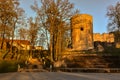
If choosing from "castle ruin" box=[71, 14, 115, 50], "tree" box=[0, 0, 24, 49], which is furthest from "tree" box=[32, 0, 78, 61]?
"castle ruin" box=[71, 14, 115, 50]

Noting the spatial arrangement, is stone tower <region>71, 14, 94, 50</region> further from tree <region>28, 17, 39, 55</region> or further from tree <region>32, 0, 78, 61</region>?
tree <region>32, 0, 78, 61</region>

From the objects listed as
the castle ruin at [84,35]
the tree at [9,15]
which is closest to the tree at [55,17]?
the tree at [9,15]

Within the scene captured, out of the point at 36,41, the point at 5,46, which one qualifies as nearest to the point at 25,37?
the point at 36,41

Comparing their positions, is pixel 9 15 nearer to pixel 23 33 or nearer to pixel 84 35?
pixel 23 33

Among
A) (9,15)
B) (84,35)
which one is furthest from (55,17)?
(84,35)

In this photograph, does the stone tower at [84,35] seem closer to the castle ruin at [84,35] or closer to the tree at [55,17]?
the castle ruin at [84,35]

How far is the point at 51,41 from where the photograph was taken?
109ft

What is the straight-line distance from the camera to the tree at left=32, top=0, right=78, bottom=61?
106 feet

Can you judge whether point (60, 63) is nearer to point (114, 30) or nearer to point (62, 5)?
point (62, 5)

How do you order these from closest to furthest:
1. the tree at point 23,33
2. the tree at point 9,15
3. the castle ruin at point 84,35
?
the tree at point 9,15, the tree at point 23,33, the castle ruin at point 84,35

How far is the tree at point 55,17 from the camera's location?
106 feet

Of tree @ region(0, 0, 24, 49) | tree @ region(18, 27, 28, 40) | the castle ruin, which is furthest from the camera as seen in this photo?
the castle ruin

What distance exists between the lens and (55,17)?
32469 millimetres

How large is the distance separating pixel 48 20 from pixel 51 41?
9.53 feet
